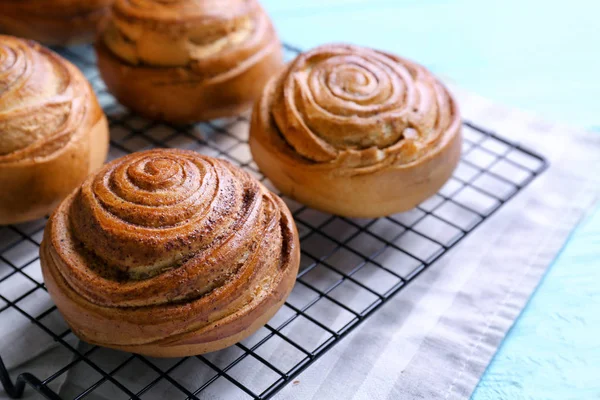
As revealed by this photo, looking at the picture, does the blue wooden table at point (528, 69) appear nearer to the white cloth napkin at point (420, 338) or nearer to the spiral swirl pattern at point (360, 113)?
the white cloth napkin at point (420, 338)

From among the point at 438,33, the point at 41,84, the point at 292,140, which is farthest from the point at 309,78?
the point at 438,33

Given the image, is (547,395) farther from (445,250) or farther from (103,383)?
(103,383)

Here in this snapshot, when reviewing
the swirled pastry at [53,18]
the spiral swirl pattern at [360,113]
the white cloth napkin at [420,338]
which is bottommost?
the white cloth napkin at [420,338]

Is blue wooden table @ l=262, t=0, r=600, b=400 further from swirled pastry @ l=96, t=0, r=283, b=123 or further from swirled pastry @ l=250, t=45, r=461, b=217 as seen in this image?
swirled pastry @ l=96, t=0, r=283, b=123

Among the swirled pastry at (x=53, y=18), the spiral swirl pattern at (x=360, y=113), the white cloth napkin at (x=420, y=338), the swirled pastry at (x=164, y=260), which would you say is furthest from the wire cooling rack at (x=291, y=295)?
the swirled pastry at (x=53, y=18)

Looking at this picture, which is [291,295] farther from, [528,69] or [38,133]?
[528,69]

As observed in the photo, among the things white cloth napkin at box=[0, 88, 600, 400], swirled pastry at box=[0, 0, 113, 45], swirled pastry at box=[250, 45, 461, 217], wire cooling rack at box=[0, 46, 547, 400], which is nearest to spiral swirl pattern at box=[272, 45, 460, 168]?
swirled pastry at box=[250, 45, 461, 217]
